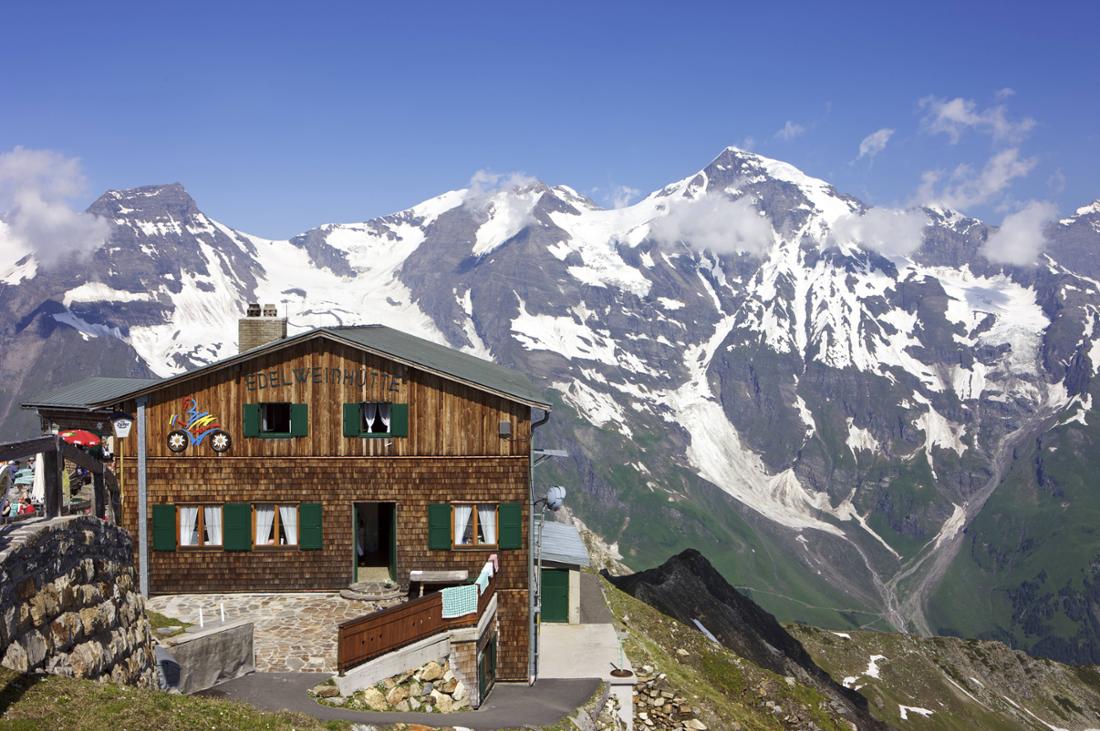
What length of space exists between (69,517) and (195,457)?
1877 centimetres

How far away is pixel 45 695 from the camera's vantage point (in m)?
15.6

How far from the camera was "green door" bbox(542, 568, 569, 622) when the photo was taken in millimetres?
45031

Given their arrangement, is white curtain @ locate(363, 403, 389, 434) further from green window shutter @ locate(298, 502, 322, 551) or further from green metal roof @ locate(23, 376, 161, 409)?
green metal roof @ locate(23, 376, 161, 409)

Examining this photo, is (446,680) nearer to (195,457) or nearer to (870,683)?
(195,457)

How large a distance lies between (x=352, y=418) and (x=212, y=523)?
22.6 feet

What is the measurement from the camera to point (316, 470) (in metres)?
37.2

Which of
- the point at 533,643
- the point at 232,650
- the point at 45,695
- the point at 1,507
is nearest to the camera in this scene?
the point at 45,695

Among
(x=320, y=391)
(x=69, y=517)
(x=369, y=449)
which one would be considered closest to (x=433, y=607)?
(x=369, y=449)

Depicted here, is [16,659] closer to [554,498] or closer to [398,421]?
[398,421]

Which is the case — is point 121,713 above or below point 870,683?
above

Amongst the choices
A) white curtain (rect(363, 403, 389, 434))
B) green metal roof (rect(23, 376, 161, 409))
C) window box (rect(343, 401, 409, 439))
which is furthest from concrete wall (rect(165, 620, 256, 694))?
green metal roof (rect(23, 376, 161, 409))

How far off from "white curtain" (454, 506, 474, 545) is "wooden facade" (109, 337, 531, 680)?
338 mm

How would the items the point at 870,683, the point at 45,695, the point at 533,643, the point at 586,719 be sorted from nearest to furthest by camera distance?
the point at 45,695
the point at 586,719
the point at 533,643
the point at 870,683

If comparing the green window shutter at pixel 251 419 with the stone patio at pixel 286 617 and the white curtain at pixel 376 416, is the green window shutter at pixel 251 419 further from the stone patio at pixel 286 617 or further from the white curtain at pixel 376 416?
the stone patio at pixel 286 617
